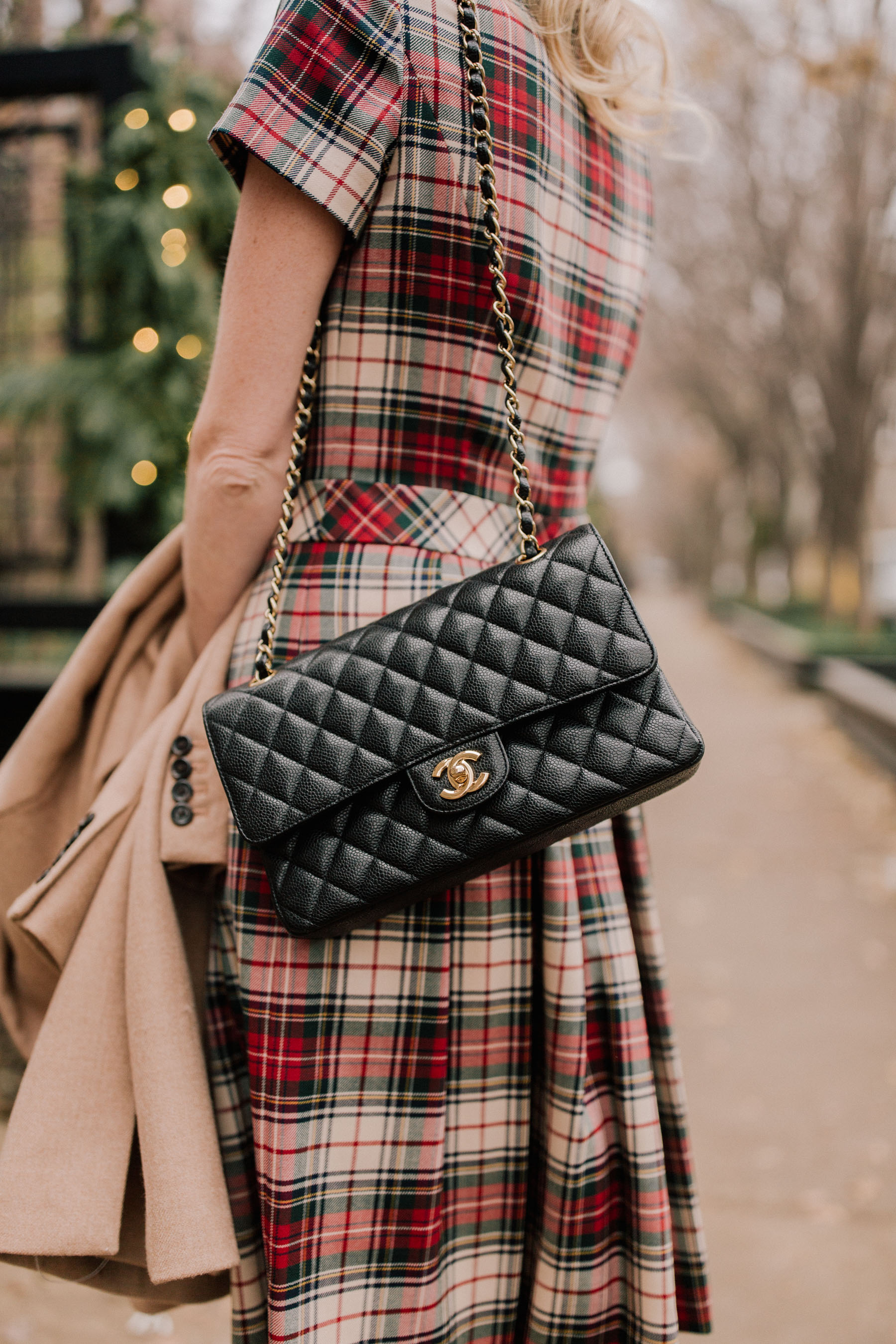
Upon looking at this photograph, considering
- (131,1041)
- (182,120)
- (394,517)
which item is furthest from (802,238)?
(131,1041)

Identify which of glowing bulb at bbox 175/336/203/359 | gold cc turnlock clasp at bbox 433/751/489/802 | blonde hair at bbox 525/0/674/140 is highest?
glowing bulb at bbox 175/336/203/359

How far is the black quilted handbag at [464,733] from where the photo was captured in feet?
3.14

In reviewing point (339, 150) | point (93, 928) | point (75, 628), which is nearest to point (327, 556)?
point (339, 150)

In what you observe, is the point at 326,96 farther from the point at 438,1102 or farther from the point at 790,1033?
the point at 790,1033

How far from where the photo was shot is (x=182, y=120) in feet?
11.0

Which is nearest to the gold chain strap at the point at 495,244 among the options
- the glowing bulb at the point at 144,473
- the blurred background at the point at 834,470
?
the blurred background at the point at 834,470

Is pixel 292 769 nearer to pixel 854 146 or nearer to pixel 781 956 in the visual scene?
pixel 781 956

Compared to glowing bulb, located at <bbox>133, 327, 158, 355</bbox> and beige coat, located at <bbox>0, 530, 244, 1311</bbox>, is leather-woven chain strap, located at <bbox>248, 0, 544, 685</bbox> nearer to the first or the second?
beige coat, located at <bbox>0, 530, 244, 1311</bbox>

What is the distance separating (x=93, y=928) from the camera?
3.66 feet

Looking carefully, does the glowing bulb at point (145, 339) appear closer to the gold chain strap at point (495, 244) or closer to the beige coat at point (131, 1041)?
the beige coat at point (131, 1041)

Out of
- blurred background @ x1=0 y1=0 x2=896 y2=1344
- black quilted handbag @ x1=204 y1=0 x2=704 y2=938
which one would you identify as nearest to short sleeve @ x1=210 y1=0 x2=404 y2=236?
black quilted handbag @ x1=204 y1=0 x2=704 y2=938

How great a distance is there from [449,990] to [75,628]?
322cm

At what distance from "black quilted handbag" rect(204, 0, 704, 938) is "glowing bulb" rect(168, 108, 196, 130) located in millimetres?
2878

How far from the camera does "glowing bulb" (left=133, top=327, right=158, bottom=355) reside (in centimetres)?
367
